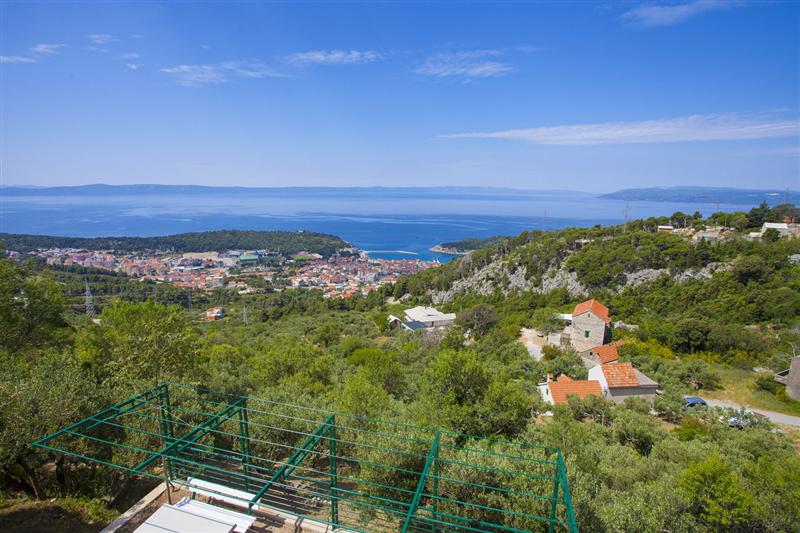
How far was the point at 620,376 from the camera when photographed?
53.9 ft

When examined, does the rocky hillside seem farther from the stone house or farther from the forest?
the stone house

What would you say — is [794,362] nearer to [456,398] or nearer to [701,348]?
[701,348]

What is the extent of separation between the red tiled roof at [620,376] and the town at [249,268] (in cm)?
4762

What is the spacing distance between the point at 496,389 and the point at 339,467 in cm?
402

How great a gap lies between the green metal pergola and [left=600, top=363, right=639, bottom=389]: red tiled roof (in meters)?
11.3

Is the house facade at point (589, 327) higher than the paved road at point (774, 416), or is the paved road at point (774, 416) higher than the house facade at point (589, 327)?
the house facade at point (589, 327)

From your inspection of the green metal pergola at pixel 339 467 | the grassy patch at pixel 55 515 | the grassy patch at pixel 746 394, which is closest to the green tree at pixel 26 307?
the green metal pergola at pixel 339 467

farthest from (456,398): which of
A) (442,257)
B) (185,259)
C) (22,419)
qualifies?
(185,259)

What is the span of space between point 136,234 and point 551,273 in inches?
5232

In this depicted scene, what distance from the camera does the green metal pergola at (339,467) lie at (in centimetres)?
456

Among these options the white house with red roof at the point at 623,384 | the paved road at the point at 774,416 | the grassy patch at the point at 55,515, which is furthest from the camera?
the white house with red roof at the point at 623,384

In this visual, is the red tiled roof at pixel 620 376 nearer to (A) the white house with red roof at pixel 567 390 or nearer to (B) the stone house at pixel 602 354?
(A) the white house with red roof at pixel 567 390

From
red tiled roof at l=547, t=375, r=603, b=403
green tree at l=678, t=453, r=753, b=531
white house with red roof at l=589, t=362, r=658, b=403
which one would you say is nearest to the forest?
green tree at l=678, t=453, r=753, b=531

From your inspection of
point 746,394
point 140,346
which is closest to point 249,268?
point 140,346
